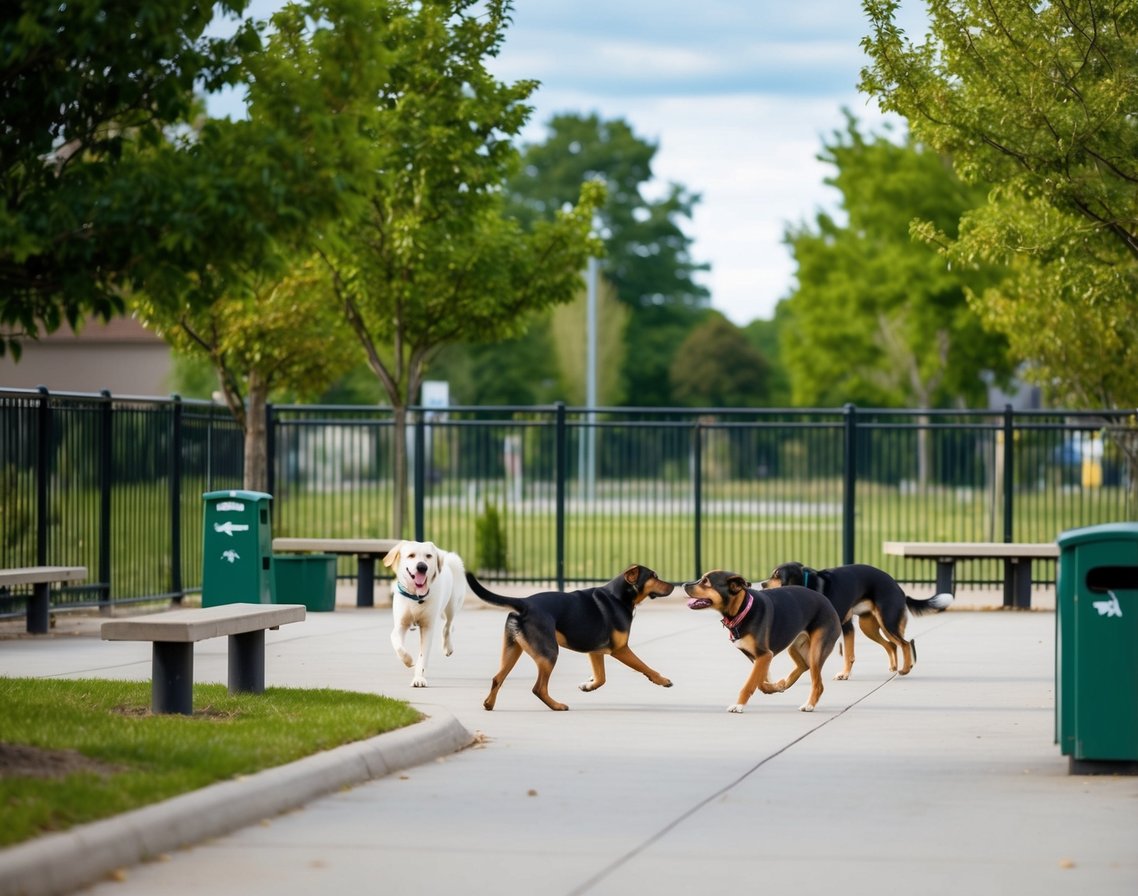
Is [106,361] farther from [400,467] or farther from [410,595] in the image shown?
[410,595]

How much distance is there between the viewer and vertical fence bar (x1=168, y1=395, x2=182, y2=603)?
18.9m

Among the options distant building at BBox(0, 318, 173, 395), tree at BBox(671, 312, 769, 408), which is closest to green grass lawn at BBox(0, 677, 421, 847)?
distant building at BBox(0, 318, 173, 395)

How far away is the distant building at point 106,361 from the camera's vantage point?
54469 millimetres

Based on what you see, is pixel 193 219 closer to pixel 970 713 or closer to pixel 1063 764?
pixel 1063 764

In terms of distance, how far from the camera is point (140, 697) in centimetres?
1074

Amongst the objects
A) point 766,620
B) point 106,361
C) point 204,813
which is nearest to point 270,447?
point 766,620

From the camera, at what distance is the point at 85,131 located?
8.67 m

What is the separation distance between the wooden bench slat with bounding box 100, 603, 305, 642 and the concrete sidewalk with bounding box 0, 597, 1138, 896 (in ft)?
4.02

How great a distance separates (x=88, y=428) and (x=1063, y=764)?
11373 mm

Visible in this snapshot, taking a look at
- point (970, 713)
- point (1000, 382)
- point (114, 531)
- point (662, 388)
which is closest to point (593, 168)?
point (662, 388)

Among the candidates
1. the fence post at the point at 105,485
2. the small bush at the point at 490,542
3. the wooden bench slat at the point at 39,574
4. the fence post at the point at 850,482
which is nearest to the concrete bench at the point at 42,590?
the wooden bench slat at the point at 39,574

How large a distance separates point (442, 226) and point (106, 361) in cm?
3777

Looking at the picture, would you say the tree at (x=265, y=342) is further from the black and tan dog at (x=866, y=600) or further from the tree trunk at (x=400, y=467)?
the black and tan dog at (x=866, y=600)

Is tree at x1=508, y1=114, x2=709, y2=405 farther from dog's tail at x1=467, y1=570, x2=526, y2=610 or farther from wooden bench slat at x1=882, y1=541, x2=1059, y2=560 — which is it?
dog's tail at x1=467, y1=570, x2=526, y2=610
